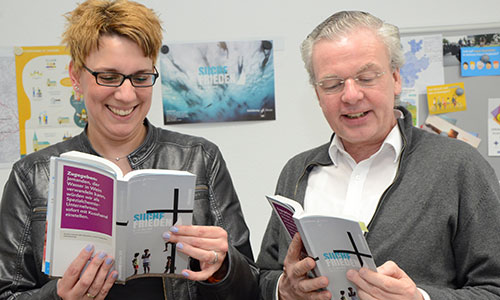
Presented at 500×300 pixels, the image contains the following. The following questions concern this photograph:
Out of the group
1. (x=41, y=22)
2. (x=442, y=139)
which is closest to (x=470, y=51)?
(x=442, y=139)

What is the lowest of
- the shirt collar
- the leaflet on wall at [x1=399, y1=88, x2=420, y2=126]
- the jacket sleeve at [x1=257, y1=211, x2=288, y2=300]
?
the jacket sleeve at [x1=257, y1=211, x2=288, y2=300]

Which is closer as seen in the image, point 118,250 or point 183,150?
point 118,250

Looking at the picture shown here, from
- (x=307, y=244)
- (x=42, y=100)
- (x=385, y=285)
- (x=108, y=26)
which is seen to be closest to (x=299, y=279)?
(x=307, y=244)

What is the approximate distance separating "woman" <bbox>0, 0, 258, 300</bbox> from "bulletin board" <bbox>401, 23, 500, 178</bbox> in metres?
1.33

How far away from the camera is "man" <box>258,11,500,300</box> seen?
126 cm

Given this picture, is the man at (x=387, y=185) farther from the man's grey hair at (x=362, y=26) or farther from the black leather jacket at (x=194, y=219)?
the black leather jacket at (x=194, y=219)

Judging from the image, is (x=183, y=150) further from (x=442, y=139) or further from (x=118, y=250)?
(x=442, y=139)

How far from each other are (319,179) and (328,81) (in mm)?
319

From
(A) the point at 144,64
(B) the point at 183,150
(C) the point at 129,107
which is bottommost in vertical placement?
(B) the point at 183,150

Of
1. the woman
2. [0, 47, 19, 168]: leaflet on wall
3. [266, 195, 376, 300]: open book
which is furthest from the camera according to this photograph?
[0, 47, 19, 168]: leaflet on wall

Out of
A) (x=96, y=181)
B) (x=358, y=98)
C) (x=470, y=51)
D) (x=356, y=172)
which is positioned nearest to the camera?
(x=96, y=181)

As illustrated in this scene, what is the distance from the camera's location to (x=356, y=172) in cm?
147

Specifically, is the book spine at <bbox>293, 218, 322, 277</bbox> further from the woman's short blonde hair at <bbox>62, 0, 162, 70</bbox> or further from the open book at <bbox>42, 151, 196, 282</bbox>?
the woman's short blonde hair at <bbox>62, 0, 162, 70</bbox>

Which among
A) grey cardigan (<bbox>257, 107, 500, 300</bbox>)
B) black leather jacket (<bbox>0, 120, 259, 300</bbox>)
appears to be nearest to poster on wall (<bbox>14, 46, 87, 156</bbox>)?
black leather jacket (<bbox>0, 120, 259, 300</bbox>)
